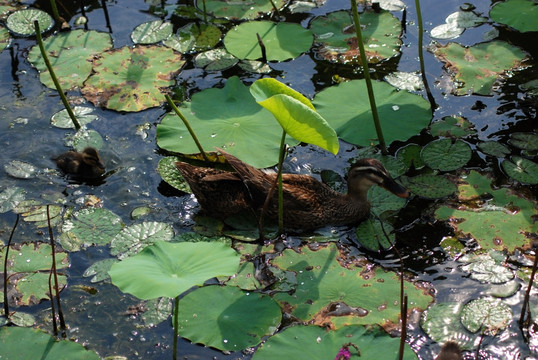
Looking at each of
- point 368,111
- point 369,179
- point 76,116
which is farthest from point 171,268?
point 76,116

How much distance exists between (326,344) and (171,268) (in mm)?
1364

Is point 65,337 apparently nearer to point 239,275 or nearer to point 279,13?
point 239,275

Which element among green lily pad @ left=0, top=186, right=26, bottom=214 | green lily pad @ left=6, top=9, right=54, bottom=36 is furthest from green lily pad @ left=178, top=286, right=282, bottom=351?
green lily pad @ left=6, top=9, right=54, bottom=36

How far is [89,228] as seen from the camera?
7.12 meters

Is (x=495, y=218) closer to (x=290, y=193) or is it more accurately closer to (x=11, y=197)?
(x=290, y=193)

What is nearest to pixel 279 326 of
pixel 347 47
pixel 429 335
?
pixel 429 335

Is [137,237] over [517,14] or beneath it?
beneath

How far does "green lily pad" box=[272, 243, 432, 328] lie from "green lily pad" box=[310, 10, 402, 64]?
3.66 m

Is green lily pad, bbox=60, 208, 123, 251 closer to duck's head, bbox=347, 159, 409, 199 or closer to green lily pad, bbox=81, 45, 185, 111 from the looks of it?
green lily pad, bbox=81, 45, 185, 111

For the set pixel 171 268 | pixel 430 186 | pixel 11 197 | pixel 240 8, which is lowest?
pixel 11 197

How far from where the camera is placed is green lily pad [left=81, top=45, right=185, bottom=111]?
8.74 m

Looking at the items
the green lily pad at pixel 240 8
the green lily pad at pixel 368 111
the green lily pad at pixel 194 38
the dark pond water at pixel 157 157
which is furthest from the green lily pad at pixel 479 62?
the green lily pad at pixel 194 38

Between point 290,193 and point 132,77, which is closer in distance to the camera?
point 290,193

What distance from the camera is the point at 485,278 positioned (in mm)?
6477
